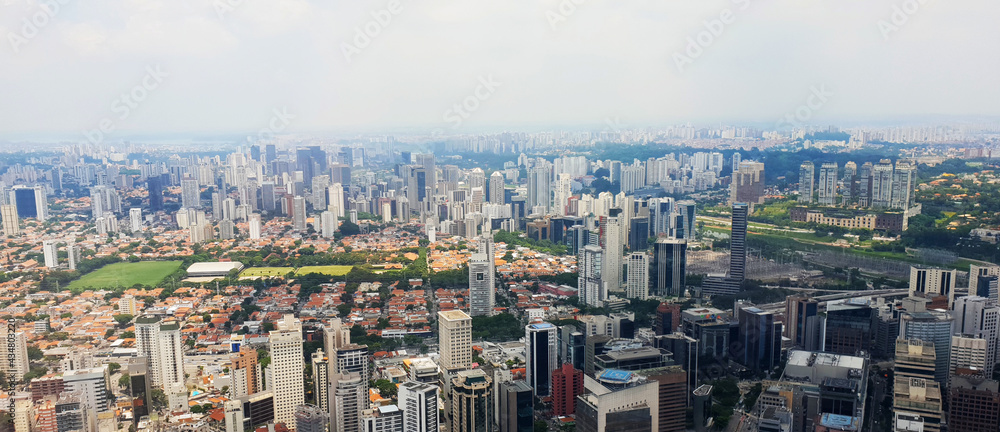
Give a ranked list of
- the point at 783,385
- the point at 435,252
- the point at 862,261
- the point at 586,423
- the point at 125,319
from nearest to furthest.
Result: the point at 586,423 → the point at 783,385 → the point at 125,319 → the point at 862,261 → the point at 435,252

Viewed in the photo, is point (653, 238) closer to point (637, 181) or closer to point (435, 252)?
point (435, 252)

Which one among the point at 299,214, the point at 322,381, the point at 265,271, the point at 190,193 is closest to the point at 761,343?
the point at 322,381

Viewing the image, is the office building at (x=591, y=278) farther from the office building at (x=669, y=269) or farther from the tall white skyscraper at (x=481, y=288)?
the tall white skyscraper at (x=481, y=288)

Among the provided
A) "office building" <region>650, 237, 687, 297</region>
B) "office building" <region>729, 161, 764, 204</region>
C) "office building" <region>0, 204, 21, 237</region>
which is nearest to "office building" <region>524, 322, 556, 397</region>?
"office building" <region>650, 237, 687, 297</region>

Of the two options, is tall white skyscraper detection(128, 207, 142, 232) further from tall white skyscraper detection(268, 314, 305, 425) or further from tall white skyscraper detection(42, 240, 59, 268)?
tall white skyscraper detection(268, 314, 305, 425)

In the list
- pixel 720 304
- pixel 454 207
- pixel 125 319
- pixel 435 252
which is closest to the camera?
pixel 125 319

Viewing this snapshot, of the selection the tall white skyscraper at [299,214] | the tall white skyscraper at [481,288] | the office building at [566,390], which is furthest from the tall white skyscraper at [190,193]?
the office building at [566,390]

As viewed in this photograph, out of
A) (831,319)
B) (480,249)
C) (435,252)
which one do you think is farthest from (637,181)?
(831,319)

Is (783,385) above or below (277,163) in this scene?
below
